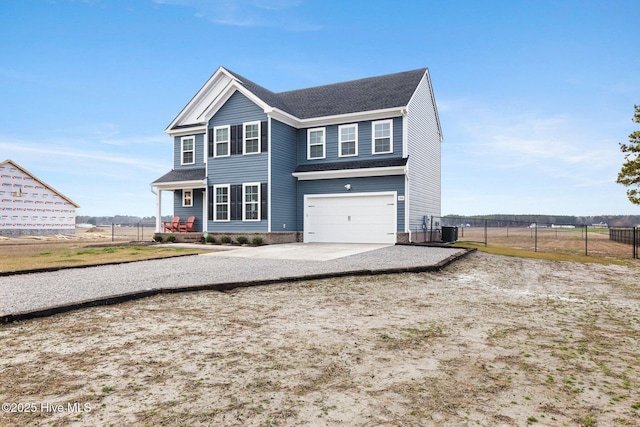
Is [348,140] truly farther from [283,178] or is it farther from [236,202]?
[236,202]

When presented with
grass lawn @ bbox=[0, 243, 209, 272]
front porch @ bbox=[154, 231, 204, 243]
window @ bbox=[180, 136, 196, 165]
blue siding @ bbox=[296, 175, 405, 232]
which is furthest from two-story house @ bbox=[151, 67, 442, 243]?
grass lawn @ bbox=[0, 243, 209, 272]

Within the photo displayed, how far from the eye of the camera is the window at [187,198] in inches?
930

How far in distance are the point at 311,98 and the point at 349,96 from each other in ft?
8.85

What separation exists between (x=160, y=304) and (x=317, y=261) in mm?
6161

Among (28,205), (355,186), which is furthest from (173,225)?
(28,205)

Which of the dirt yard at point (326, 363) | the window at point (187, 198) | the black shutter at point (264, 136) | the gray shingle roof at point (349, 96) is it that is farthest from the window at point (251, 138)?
the dirt yard at point (326, 363)

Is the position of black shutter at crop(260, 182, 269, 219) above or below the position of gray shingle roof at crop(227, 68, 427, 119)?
below

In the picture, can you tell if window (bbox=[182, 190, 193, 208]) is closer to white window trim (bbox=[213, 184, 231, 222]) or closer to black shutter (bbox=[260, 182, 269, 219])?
white window trim (bbox=[213, 184, 231, 222])

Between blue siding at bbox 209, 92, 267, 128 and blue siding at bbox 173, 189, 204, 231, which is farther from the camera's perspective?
blue siding at bbox 173, 189, 204, 231

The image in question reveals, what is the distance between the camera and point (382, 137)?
776 inches

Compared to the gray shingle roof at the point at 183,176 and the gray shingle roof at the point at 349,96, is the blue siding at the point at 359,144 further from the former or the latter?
the gray shingle roof at the point at 183,176

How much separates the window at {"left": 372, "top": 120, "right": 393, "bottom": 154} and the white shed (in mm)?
35620

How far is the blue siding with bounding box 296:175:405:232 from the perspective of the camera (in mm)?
18938

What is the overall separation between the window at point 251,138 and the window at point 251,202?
5.91 ft
